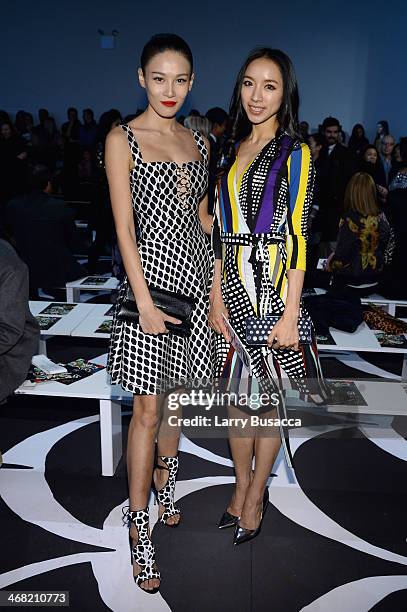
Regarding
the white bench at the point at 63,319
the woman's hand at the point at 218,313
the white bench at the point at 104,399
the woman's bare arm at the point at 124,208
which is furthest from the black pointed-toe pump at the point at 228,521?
the white bench at the point at 63,319

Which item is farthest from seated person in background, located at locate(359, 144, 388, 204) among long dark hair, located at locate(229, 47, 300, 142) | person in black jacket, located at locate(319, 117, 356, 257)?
long dark hair, located at locate(229, 47, 300, 142)

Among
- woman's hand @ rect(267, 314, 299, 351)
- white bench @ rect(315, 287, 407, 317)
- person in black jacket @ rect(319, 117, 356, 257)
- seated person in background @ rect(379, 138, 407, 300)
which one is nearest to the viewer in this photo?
woman's hand @ rect(267, 314, 299, 351)

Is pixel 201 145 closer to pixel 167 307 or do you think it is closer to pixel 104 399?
pixel 167 307

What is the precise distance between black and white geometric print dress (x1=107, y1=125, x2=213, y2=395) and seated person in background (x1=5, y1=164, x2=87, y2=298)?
277 centimetres

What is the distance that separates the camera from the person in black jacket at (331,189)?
235 inches

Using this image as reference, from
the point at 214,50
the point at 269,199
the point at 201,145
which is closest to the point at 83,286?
the point at 201,145

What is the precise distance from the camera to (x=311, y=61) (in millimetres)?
11883

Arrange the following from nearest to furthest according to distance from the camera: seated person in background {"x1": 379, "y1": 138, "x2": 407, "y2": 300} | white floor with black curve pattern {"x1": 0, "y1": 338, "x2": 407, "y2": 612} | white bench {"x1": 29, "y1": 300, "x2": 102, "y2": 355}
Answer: white floor with black curve pattern {"x1": 0, "y1": 338, "x2": 407, "y2": 612} → white bench {"x1": 29, "y1": 300, "x2": 102, "y2": 355} → seated person in background {"x1": 379, "y1": 138, "x2": 407, "y2": 300}

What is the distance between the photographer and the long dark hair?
2.04m

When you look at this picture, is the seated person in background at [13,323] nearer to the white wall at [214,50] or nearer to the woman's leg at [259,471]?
the woman's leg at [259,471]

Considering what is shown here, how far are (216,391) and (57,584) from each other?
857mm

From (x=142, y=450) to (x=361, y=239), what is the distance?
293cm

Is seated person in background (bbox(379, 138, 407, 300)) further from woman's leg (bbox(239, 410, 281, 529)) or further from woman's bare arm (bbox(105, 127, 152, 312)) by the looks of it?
woman's bare arm (bbox(105, 127, 152, 312))

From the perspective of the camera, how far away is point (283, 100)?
2.08 metres
